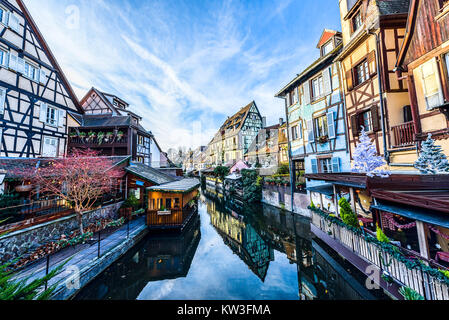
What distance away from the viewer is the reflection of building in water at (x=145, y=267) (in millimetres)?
6074

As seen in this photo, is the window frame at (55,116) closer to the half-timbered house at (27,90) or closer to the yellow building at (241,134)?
the half-timbered house at (27,90)

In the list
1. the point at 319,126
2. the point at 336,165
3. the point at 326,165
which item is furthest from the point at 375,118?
the point at 326,165

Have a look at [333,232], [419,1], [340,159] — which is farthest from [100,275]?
[419,1]

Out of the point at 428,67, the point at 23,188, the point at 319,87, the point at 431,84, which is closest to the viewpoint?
the point at 431,84

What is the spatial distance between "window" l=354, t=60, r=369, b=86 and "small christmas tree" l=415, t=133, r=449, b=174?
5.66 m

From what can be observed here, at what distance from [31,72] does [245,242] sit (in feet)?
66.4

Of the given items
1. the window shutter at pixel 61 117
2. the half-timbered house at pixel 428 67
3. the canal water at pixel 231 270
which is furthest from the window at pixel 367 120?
the window shutter at pixel 61 117

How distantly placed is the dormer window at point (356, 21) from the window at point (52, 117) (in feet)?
76.7

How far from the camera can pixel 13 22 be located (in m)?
13.5

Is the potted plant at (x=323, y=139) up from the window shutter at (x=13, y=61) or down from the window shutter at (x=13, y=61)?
down

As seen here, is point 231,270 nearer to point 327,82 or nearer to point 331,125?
point 331,125

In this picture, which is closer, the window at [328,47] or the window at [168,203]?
the window at [168,203]
